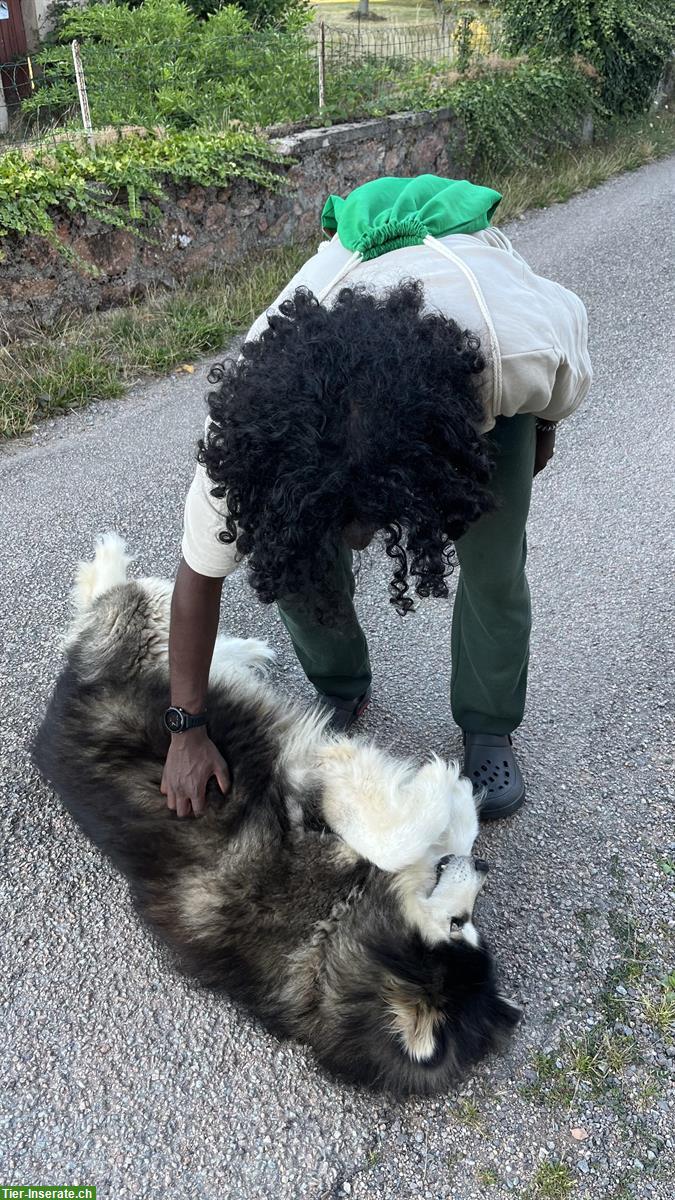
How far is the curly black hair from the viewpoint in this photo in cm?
164

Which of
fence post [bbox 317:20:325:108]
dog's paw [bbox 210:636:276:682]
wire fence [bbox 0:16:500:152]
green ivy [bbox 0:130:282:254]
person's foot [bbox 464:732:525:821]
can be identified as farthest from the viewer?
fence post [bbox 317:20:325:108]

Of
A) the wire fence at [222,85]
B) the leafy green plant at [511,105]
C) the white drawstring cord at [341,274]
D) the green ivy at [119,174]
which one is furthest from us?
the leafy green plant at [511,105]

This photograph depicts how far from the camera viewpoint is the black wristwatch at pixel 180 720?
2285 mm

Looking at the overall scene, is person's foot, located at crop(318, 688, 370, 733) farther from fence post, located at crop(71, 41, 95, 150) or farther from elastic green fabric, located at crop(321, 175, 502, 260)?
fence post, located at crop(71, 41, 95, 150)

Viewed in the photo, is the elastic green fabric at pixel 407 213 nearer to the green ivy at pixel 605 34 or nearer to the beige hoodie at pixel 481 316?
the beige hoodie at pixel 481 316

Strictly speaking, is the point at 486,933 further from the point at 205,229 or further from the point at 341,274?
the point at 205,229

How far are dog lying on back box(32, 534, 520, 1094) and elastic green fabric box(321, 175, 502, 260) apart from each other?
1305 mm

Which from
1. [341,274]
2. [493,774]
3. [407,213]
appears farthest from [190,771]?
[407,213]

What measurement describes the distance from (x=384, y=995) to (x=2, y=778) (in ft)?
5.31

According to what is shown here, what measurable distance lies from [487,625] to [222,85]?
273 inches

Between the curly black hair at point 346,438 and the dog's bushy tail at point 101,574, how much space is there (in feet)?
4.46

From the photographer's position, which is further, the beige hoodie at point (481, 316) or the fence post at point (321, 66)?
the fence post at point (321, 66)

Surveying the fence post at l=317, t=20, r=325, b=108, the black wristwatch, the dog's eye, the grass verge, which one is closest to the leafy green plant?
the fence post at l=317, t=20, r=325, b=108

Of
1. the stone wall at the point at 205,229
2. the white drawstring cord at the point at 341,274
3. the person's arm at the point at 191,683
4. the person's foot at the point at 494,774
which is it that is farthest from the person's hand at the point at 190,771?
the stone wall at the point at 205,229
